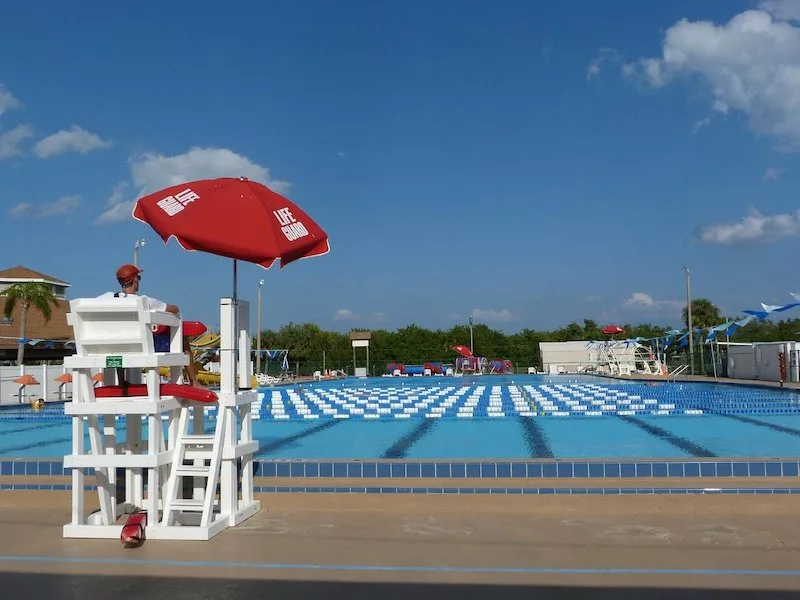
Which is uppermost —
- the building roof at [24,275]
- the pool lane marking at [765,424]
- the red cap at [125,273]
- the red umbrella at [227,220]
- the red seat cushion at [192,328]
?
the building roof at [24,275]

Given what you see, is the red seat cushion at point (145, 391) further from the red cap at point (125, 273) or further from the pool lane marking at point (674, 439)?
the pool lane marking at point (674, 439)

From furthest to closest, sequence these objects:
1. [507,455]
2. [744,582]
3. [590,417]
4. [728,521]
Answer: [590,417]
[507,455]
[728,521]
[744,582]

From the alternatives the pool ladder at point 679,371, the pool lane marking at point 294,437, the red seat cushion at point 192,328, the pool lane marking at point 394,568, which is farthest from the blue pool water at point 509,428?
the pool ladder at point 679,371

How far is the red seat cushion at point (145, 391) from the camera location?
12.6 ft

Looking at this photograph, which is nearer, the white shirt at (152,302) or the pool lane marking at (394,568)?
the pool lane marking at (394,568)

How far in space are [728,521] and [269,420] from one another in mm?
9030

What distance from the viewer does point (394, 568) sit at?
124 inches

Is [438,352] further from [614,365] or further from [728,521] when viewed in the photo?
[728,521]

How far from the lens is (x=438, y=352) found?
43156mm

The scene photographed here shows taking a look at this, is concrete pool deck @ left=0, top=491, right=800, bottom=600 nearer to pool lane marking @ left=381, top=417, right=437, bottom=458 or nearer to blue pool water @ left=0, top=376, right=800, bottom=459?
blue pool water @ left=0, top=376, right=800, bottom=459

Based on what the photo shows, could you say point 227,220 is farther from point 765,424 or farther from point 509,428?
point 765,424

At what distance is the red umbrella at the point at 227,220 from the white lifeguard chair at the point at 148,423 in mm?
433

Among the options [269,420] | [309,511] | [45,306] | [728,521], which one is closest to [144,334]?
[309,511]

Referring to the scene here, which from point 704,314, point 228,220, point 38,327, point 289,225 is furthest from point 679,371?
point 38,327
